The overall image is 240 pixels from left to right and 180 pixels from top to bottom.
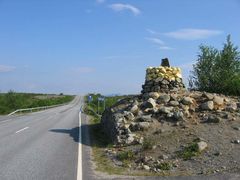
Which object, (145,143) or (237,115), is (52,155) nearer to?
(145,143)

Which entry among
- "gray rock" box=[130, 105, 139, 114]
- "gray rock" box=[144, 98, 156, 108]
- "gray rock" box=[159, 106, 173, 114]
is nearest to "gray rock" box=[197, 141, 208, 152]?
"gray rock" box=[159, 106, 173, 114]

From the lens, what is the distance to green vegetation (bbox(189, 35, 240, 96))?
23766 millimetres

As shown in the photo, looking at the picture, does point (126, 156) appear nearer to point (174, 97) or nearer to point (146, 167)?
point (146, 167)

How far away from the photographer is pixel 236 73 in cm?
2444

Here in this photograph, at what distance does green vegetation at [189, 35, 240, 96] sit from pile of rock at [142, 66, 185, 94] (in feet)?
8.55

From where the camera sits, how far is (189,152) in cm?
1326

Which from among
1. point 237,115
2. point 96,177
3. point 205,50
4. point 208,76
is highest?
point 205,50

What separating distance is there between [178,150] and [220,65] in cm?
1210

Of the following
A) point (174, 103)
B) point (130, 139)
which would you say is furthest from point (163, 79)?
point (130, 139)

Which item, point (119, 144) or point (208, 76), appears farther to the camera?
point (208, 76)

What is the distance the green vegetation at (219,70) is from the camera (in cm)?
2377

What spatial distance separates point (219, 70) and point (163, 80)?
430 centimetres

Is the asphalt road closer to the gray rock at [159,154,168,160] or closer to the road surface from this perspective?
the road surface

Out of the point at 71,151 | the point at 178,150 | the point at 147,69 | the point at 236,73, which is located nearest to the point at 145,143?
the point at 178,150
